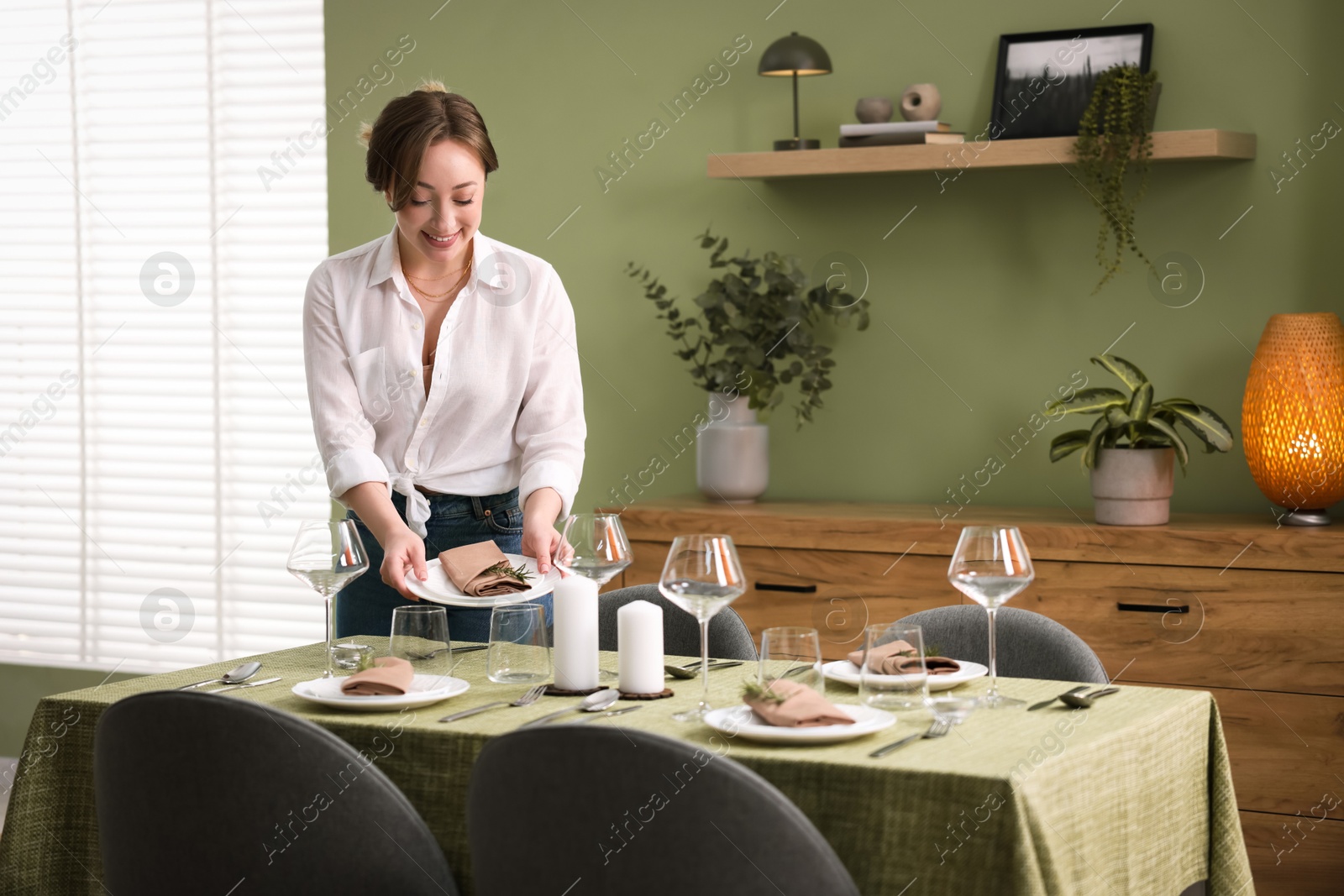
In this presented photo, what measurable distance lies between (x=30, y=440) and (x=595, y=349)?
200 centimetres

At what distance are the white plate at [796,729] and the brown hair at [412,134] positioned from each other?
1080 millimetres

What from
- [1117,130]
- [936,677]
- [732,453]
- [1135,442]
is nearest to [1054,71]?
[1117,130]

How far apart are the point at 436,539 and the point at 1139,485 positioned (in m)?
1.50

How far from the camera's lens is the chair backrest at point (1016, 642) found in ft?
6.42

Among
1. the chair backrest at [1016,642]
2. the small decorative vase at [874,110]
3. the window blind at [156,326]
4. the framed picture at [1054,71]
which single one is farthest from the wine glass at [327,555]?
the window blind at [156,326]

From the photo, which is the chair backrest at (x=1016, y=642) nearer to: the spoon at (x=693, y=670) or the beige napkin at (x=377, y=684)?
the spoon at (x=693, y=670)

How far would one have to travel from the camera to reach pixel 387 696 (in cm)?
164

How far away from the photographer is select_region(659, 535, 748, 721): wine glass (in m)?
1.56

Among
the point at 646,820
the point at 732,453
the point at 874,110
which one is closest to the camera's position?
the point at 646,820

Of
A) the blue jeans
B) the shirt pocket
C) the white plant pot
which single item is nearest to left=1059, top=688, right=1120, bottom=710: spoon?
the blue jeans

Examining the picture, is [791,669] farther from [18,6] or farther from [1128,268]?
[18,6]

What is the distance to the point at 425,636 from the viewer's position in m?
1.75

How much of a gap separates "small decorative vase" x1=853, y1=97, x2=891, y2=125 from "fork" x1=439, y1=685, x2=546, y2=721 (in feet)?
6.49

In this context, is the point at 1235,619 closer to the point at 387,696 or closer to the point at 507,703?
the point at 507,703
